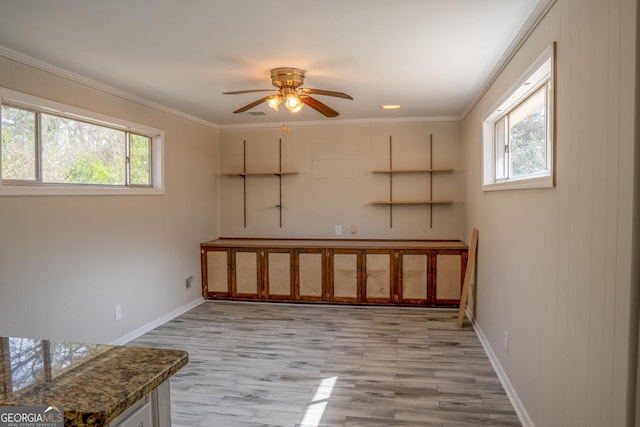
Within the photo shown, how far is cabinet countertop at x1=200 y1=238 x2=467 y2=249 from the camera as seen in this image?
5.24 metres

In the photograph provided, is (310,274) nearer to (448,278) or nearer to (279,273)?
(279,273)

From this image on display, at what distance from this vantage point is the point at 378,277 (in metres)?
5.27

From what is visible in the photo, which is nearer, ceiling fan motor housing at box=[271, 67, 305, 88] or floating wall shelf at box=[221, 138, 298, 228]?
ceiling fan motor housing at box=[271, 67, 305, 88]

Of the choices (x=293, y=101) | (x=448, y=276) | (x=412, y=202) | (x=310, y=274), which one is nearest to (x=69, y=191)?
(x=293, y=101)

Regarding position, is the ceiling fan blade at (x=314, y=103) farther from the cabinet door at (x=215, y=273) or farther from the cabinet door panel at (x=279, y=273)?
the cabinet door at (x=215, y=273)

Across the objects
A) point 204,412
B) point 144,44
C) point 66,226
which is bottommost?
point 204,412

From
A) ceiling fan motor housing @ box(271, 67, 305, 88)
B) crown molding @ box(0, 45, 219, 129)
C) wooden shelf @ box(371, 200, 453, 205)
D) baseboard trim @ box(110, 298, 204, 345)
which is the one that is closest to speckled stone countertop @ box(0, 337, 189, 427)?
crown molding @ box(0, 45, 219, 129)

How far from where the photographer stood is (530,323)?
2.53m

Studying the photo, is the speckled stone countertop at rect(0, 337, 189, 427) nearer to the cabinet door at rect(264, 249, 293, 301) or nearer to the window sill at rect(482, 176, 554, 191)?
the window sill at rect(482, 176, 554, 191)

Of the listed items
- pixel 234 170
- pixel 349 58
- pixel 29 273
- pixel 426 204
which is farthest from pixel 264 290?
pixel 349 58

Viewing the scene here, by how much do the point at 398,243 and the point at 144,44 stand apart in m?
3.80

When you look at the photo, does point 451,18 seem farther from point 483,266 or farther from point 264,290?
point 264,290

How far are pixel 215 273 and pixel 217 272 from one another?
0.04m

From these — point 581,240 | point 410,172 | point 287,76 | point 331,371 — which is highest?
point 287,76
